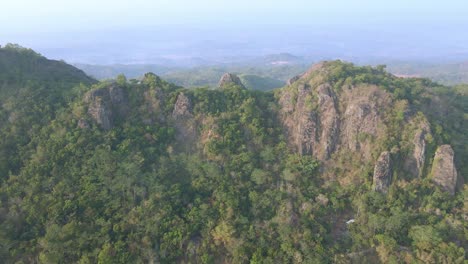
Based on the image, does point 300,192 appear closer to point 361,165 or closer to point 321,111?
point 361,165

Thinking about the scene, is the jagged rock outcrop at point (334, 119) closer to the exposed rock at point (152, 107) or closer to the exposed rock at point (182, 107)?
the exposed rock at point (182, 107)

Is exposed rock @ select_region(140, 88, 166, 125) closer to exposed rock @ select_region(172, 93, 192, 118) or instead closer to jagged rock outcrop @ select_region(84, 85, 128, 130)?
exposed rock @ select_region(172, 93, 192, 118)

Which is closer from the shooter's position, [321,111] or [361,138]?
[361,138]

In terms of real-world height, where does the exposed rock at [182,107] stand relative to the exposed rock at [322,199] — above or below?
above

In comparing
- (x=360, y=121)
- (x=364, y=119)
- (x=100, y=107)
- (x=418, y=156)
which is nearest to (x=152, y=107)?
(x=100, y=107)

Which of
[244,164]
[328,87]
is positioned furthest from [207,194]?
[328,87]

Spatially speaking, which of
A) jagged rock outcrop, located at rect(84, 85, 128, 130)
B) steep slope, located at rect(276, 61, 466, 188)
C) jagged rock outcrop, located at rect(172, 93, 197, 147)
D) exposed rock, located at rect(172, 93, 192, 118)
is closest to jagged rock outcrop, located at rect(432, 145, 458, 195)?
steep slope, located at rect(276, 61, 466, 188)

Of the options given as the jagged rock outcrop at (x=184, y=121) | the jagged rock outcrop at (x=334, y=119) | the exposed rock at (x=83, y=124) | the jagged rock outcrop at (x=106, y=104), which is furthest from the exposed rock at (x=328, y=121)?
the exposed rock at (x=83, y=124)
